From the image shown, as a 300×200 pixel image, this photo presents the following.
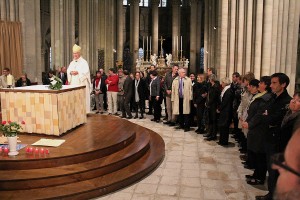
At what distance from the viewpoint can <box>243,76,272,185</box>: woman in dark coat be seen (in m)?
4.41

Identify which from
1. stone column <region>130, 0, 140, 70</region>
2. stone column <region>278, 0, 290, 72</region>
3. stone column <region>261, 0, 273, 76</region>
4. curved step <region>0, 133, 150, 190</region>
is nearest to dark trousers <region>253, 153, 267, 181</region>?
curved step <region>0, 133, 150, 190</region>

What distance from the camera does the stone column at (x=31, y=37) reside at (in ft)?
38.7

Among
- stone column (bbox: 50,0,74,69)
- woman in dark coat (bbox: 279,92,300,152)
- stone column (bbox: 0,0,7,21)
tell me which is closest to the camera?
woman in dark coat (bbox: 279,92,300,152)

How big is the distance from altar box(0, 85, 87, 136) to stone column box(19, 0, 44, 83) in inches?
261

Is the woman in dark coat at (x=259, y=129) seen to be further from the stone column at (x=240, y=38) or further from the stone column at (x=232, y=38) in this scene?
the stone column at (x=232, y=38)

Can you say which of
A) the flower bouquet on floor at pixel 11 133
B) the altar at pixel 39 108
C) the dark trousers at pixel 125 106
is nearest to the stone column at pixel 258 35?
the dark trousers at pixel 125 106

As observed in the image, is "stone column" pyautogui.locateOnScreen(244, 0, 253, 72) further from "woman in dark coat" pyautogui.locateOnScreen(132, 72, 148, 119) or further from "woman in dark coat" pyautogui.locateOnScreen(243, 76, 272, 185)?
"woman in dark coat" pyautogui.locateOnScreen(243, 76, 272, 185)

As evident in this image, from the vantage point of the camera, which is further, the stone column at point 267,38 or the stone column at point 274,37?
the stone column at point 274,37

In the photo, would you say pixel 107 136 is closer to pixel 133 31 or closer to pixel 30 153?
pixel 30 153

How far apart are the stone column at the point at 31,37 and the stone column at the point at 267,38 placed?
831 cm

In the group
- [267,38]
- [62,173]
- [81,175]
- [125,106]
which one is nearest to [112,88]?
[125,106]

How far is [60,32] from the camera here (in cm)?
1462

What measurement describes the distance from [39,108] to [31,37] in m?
7.50

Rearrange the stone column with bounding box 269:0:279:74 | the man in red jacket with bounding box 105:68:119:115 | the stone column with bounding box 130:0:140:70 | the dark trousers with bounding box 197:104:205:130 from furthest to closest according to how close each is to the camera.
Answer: the stone column with bounding box 130:0:140:70, the man in red jacket with bounding box 105:68:119:115, the dark trousers with bounding box 197:104:205:130, the stone column with bounding box 269:0:279:74
